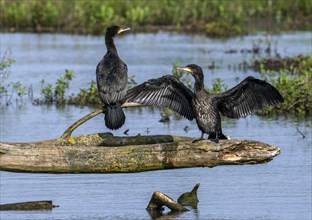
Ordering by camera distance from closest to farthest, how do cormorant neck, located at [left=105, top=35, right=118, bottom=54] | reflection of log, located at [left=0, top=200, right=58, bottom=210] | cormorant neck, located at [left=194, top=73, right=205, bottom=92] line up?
cormorant neck, located at [left=194, top=73, right=205, bottom=92] → reflection of log, located at [left=0, top=200, right=58, bottom=210] → cormorant neck, located at [left=105, top=35, right=118, bottom=54]

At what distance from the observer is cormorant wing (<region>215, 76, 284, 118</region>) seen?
32.0ft

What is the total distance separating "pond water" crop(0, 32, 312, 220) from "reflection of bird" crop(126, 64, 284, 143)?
1406 millimetres

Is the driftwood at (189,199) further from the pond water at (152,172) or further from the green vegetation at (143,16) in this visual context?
the green vegetation at (143,16)

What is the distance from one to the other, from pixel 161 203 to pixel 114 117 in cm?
108

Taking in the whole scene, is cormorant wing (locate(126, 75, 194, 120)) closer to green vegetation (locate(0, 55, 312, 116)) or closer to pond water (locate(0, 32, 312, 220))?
pond water (locate(0, 32, 312, 220))

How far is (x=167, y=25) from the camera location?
31.3 m

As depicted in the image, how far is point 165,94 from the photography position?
32.4 ft

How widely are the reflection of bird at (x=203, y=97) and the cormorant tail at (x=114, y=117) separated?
64 centimetres

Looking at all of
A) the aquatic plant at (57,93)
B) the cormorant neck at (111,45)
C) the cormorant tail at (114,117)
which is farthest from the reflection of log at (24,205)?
the aquatic plant at (57,93)

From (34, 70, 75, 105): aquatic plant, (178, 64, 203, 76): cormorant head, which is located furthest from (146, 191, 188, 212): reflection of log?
(34, 70, 75, 105): aquatic plant

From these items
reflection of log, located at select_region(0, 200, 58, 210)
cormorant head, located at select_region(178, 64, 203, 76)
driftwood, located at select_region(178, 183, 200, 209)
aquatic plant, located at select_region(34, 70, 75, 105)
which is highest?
cormorant head, located at select_region(178, 64, 203, 76)

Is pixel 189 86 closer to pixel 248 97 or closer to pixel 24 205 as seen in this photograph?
pixel 24 205

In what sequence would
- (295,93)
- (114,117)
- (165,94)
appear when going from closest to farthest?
(165,94)
(114,117)
(295,93)

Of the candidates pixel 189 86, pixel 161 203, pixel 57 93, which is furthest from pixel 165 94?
pixel 57 93
